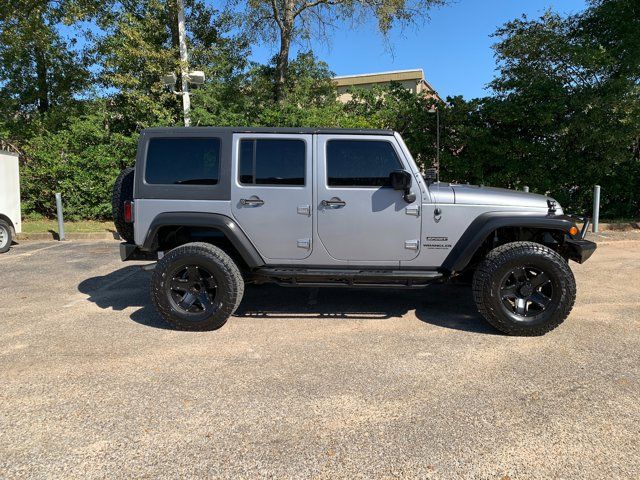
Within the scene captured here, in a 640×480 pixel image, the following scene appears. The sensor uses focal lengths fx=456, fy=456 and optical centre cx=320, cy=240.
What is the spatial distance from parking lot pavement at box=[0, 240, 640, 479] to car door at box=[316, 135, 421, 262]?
2.75 feet

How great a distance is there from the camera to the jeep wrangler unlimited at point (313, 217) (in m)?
4.34

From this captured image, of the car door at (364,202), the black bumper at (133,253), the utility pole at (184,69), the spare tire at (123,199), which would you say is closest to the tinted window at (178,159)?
the spare tire at (123,199)

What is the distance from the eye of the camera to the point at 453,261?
4.41 m

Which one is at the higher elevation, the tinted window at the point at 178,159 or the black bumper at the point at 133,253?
the tinted window at the point at 178,159

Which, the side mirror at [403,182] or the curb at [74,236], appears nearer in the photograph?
the side mirror at [403,182]

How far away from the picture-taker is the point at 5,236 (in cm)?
911

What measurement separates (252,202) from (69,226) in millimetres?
9059

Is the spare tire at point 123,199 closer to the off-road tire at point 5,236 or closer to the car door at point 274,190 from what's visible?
the car door at point 274,190

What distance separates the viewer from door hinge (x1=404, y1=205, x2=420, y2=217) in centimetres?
435

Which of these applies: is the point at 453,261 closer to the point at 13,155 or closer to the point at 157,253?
the point at 157,253

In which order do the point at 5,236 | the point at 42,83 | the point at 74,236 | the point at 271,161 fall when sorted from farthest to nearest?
the point at 42,83 < the point at 74,236 < the point at 5,236 < the point at 271,161

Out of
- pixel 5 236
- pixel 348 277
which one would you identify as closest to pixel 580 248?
pixel 348 277

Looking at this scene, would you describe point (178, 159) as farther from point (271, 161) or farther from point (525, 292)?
point (525, 292)

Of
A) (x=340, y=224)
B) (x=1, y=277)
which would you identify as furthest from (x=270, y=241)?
(x=1, y=277)
